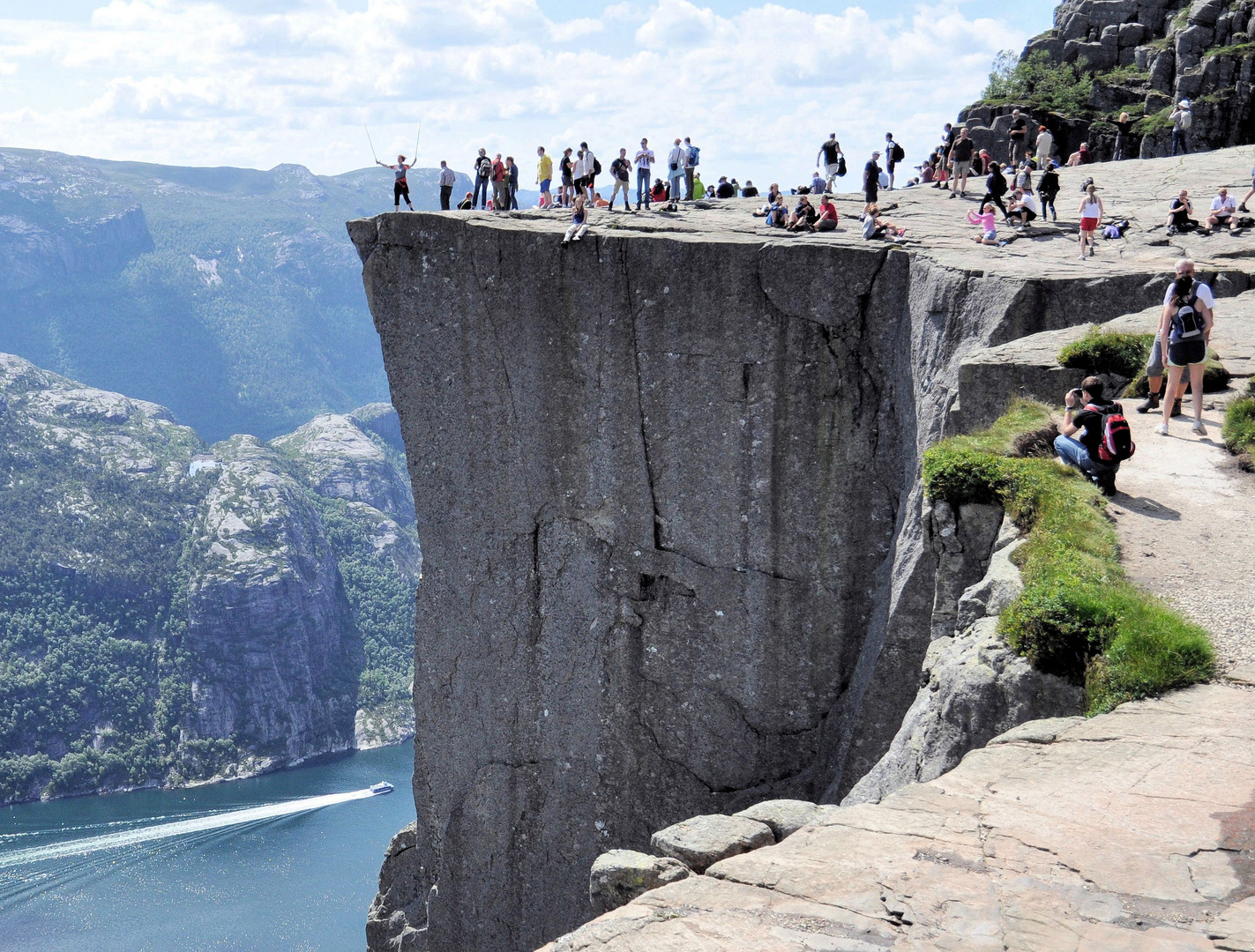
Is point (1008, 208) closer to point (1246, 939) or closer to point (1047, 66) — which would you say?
point (1246, 939)

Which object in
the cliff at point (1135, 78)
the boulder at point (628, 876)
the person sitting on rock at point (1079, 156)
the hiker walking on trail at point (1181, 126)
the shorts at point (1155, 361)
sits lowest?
the boulder at point (628, 876)

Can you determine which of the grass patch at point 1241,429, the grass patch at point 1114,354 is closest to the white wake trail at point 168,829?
the grass patch at point 1114,354

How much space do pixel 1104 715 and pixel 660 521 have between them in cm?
1051

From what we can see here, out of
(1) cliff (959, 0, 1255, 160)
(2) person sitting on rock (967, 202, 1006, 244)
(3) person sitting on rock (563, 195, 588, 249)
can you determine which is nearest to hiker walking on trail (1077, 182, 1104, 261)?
(2) person sitting on rock (967, 202, 1006, 244)

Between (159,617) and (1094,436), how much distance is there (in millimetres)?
167467

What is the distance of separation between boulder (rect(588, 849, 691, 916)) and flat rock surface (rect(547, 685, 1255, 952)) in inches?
21.8

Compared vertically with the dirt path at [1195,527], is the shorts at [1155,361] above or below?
above

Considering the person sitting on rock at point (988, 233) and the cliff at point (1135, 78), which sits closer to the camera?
the person sitting on rock at point (988, 233)

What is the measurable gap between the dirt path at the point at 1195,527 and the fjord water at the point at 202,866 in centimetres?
8337

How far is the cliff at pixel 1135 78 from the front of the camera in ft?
105

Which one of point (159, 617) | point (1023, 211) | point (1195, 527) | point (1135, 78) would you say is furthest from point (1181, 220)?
point (159, 617)

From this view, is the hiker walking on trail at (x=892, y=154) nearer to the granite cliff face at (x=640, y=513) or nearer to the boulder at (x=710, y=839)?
the granite cliff face at (x=640, y=513)

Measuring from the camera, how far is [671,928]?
17.7 ft

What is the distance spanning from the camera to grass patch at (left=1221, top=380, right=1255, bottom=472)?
34.1 ft
